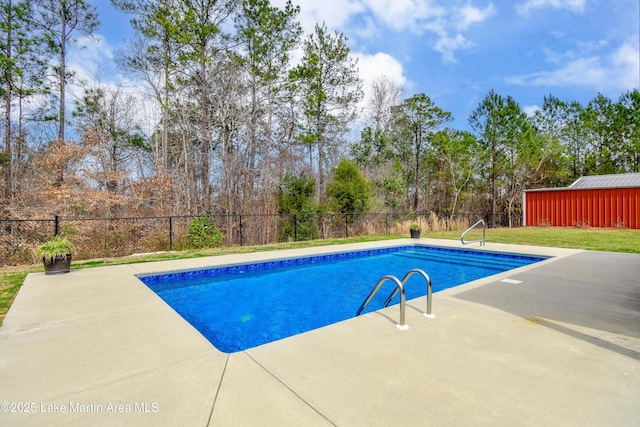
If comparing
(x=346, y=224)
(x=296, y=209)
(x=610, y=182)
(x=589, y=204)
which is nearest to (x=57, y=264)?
(x=296, y=209)

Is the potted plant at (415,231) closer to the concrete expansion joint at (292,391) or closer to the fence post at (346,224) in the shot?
the fence post at (346,224)

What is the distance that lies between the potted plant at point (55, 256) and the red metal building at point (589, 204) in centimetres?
1984

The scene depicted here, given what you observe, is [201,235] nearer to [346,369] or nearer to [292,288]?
[292,288]

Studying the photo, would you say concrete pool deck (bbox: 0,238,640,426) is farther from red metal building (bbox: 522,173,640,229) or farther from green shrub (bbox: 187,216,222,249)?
red metal building (bbox: 522,173,640,229)

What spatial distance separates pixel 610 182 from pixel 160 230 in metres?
20.8

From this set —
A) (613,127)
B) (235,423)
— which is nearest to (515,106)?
(613,127)

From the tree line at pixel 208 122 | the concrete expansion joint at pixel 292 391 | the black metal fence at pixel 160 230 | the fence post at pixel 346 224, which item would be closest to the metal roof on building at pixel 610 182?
the tree line at pixel 208 122

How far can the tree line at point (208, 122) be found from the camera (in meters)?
10.9

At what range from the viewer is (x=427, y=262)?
26.5 feet

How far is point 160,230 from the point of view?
9.98m

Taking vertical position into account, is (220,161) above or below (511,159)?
below

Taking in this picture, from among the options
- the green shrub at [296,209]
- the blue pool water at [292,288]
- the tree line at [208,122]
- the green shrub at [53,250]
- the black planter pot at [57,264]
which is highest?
the tree line at [208,122]

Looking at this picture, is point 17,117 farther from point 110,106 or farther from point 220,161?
point 220,161

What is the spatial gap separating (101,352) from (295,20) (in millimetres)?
15619
